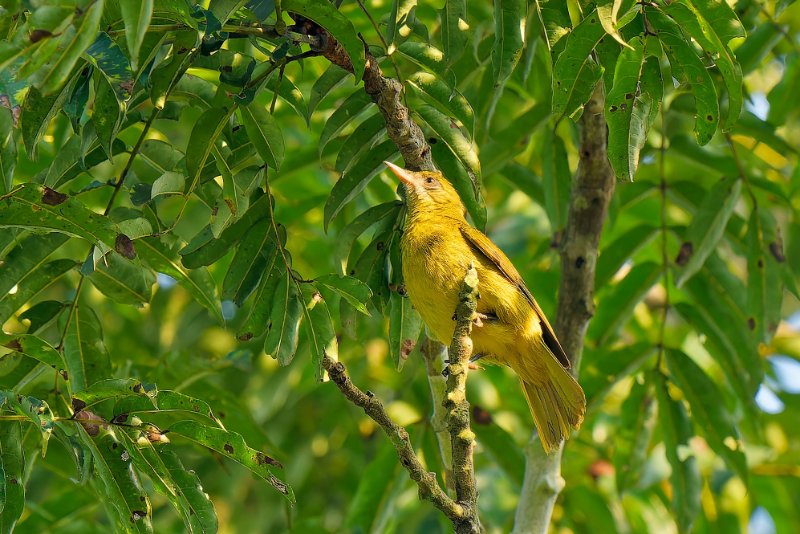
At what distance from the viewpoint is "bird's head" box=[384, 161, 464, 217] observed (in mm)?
3201

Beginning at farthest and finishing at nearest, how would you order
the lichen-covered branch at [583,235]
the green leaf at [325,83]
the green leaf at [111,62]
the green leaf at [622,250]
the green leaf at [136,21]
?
the green leaf at [622,250], the lichen-covered branch at [583,235], the green leaf at [325,83], the green leaf at [111,62], the green leaf at [136,21]

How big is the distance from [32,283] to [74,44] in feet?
4.16

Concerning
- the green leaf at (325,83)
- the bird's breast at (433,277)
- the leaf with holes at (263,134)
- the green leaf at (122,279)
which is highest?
the green leaf at (325,83)

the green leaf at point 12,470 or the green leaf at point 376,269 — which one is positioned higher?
the green leaf at point 376,269

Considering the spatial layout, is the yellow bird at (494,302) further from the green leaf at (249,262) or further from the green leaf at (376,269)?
the green leaf at (249,262)

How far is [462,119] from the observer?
2.67 meters

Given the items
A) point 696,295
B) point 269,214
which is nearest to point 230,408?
point 269,214

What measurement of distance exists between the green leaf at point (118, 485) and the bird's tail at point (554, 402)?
4.41ft

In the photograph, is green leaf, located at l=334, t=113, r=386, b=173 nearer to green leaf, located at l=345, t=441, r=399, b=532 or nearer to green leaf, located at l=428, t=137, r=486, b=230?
green leaf, located at l=428, t=137, r=486, b=230

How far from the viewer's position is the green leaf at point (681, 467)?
381cm

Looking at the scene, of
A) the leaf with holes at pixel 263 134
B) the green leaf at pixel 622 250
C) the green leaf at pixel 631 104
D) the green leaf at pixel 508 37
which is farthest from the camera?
the green leaf at pixel 622 250

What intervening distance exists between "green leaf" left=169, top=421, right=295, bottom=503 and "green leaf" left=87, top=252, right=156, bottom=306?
605 mm

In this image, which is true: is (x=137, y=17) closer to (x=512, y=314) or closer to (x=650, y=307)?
(x=512, y=314)

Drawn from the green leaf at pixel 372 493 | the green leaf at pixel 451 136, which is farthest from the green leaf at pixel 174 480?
the green leaf at pixel 372 493
